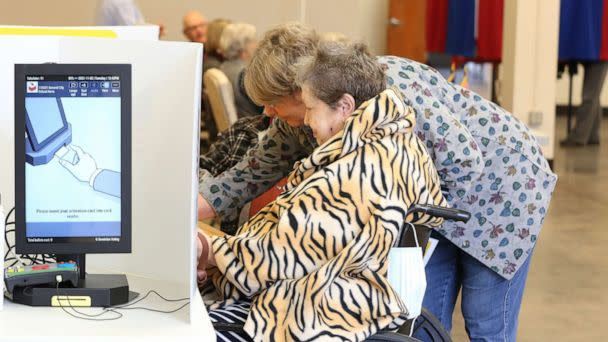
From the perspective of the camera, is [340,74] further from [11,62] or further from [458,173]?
[11,62]

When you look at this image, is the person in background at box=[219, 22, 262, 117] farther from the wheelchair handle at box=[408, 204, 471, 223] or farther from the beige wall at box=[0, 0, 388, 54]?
the wheelchair handle at box=[408, 204, 471, 223]

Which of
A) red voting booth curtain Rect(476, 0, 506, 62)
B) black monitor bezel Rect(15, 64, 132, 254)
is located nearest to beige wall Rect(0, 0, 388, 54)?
red voting booth curtain Rect(476, 0, 506, 62)

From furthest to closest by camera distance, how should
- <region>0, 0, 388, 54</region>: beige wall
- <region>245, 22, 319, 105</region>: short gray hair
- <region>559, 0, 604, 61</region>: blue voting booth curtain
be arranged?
<region>0, 0, 388, 54</region>: beige wall → <region>559, 0, 604, 61</region>: blue voting booth curtain → <region>245, 22, 319, 105</region>: short gray hair

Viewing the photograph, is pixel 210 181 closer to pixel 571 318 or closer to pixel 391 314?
pixel 391 314

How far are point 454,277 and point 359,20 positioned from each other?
822cm

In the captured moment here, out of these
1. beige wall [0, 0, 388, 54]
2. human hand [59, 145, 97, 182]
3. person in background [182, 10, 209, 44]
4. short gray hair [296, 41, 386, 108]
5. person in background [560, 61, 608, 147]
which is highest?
beige wall [0, 0, 388, 54]

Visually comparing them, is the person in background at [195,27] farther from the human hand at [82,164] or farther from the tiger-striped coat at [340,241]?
the human hand at [82,164]

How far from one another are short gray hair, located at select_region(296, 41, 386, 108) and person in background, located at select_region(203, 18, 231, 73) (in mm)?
4879

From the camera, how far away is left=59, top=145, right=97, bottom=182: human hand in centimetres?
188

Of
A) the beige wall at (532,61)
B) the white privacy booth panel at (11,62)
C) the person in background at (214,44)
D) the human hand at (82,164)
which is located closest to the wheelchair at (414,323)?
the human hand at (82,164)

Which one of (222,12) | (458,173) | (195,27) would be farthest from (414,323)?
(222,12)

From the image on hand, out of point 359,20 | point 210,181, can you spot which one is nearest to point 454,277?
point 210,181

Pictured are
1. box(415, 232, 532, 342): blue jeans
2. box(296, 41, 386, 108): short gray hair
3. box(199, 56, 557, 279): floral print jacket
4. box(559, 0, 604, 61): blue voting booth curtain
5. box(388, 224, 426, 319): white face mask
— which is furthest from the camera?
box(559, 0, 604, 61): blue voting booth curtain

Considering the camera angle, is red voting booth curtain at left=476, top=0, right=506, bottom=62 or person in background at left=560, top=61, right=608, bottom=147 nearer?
person in background at left=560, top=61, right=608, bottom=147
